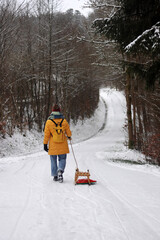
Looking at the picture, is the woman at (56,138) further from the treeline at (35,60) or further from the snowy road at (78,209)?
the treeline at (35,60)

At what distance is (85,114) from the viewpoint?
105ft

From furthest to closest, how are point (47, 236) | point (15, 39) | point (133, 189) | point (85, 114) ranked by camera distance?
point (85, 114), point (15, 39), point (133, 189), point (47, 236)

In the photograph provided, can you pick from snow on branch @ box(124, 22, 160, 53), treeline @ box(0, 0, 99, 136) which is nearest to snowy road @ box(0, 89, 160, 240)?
snow on branch @ box(124, 22, 160, 53)

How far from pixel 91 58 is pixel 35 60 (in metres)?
4.51

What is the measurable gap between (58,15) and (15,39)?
36.2ft

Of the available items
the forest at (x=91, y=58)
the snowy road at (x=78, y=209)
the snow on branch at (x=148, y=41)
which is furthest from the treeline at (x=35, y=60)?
the snowy road at (x=78, y=209)

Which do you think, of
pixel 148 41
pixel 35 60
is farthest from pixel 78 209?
pixel 35 60

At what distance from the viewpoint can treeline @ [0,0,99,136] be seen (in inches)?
420

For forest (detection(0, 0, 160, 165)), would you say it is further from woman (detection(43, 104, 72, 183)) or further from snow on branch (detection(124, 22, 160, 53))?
woman (detection(43, 104, 72, 183))

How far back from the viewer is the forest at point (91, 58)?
23.8 ft

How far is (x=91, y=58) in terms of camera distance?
16.8 meters

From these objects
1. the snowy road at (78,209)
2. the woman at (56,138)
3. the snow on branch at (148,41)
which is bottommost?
the snowy road at (78,209)

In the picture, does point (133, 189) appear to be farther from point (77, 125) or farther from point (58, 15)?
point (77, 125)

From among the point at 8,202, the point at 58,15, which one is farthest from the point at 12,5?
the point at 58,15
